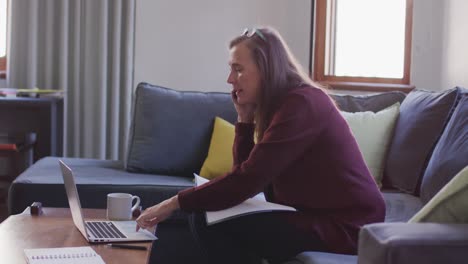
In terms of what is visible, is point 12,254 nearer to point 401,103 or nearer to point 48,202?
point 48,202

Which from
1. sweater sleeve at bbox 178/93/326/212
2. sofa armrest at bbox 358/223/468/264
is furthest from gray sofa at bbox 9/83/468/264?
sofa armrest at bbox 358/223/468/264

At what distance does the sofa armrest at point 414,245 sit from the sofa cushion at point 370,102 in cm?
193

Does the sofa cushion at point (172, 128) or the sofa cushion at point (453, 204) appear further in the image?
→ the sofa cushion at point (172, 128)

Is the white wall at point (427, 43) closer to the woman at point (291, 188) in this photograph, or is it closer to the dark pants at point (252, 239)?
the woman at point (291, 188)

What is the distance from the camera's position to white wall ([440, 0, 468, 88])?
3223 mm

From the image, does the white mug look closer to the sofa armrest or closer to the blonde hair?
the blonde hair

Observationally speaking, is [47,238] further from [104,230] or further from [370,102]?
[370,102]

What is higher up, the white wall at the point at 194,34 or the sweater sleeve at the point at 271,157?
the white wall at the point at 194,34

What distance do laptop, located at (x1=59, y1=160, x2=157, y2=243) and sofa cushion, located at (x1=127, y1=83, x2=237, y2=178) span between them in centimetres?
117

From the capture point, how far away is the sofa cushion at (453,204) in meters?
1.31

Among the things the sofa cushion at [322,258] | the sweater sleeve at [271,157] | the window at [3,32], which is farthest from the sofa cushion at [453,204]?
the window at [3,32]

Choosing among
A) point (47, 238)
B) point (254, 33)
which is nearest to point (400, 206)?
point (254, 33)

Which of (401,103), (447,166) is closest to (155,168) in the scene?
(401,103)

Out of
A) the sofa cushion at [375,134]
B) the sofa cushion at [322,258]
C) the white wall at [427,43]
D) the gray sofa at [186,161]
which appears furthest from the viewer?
the white wall at [427,43]
